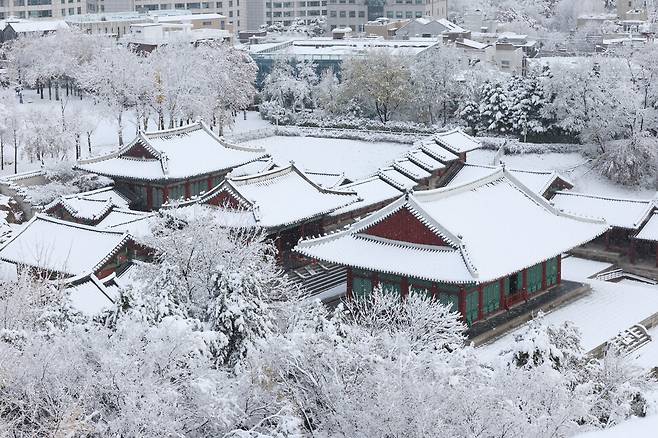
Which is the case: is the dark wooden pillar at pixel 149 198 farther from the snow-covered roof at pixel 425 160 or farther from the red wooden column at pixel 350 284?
the red wooden column at pixel 350 284

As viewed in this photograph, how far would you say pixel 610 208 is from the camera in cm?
4094

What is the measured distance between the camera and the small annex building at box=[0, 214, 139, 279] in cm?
3434

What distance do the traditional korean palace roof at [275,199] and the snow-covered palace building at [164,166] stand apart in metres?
6.54

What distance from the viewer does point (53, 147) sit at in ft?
172

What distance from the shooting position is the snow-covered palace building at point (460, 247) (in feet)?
95.8

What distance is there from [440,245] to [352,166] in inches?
1065

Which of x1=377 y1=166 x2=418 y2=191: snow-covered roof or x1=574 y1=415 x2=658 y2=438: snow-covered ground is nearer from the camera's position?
x1=574 y1=415 x2=658 y2=438: snow-covered ground

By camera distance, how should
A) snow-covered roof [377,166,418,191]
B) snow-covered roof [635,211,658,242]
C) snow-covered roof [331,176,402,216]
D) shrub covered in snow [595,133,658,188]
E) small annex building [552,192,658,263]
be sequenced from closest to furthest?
1. snow-covered roof [635,211,658,242]
2. small annex building [552,192,658,263]
3. snow-covered roof [331,176,402,216]
4. snow-covered roof [377,166,418,191]
5. shrub covered in snow [595,133,658,188]

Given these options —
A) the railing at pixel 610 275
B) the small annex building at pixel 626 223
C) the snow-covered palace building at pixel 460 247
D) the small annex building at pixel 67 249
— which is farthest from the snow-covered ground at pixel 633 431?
the small annex building at pixel 626 223

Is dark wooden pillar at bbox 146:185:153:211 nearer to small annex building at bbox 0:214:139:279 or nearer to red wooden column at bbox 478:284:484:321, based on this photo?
small annex building at bbox 0:214:139:279

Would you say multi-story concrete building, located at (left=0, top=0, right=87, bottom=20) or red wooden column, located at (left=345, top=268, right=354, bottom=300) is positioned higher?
multi-story concrete building, located at (left=0, top=0, right=87, bottom=20)

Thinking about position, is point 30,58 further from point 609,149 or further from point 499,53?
point 609,149

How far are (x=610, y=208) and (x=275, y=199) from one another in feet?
46.5

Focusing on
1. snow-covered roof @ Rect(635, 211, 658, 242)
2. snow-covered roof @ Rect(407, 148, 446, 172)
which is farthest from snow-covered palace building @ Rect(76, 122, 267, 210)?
snow-covered roof @ Rect(635, 211, 658, 242)
